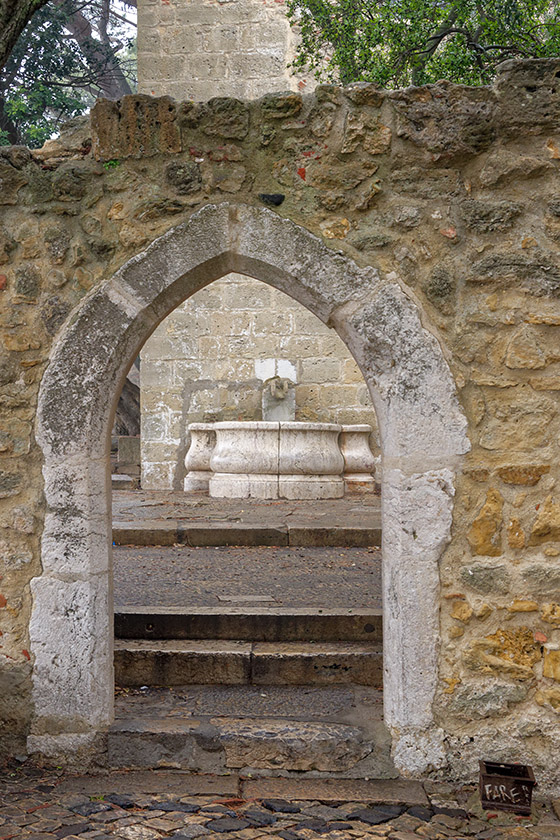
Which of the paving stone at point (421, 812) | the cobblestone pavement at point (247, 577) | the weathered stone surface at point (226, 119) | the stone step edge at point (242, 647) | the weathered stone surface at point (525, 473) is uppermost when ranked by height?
the weathered stone surface at point (226, 119)

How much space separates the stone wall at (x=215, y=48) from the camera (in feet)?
30.1

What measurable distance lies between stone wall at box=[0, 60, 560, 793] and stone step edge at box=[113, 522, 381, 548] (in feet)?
9.27

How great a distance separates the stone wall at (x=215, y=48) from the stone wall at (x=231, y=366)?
7.41ft

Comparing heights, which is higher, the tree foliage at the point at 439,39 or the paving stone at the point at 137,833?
the tree foliage at the point at 439,39

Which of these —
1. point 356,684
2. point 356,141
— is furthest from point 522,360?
point 356,684

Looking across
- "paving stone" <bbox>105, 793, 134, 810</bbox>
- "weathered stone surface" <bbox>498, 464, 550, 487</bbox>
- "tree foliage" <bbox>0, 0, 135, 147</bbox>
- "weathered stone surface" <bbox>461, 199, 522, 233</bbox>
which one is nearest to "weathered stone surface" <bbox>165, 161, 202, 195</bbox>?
"weathered stone surface" <bbox>461, 199, 522, 233</bbox>

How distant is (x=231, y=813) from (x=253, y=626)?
1213mm

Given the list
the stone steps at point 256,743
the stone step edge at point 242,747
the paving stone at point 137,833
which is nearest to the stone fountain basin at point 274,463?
the stone steps at point 256,743

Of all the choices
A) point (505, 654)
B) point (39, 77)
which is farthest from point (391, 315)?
point (39, 77)

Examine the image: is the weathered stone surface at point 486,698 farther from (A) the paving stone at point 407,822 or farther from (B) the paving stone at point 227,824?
(B) the paving stone at point 227,824

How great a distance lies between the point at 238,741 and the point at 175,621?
91 centimetres

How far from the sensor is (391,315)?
312 cm

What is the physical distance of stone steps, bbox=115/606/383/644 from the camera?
4.07m

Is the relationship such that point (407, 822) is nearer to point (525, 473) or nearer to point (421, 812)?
point (421, 812)
